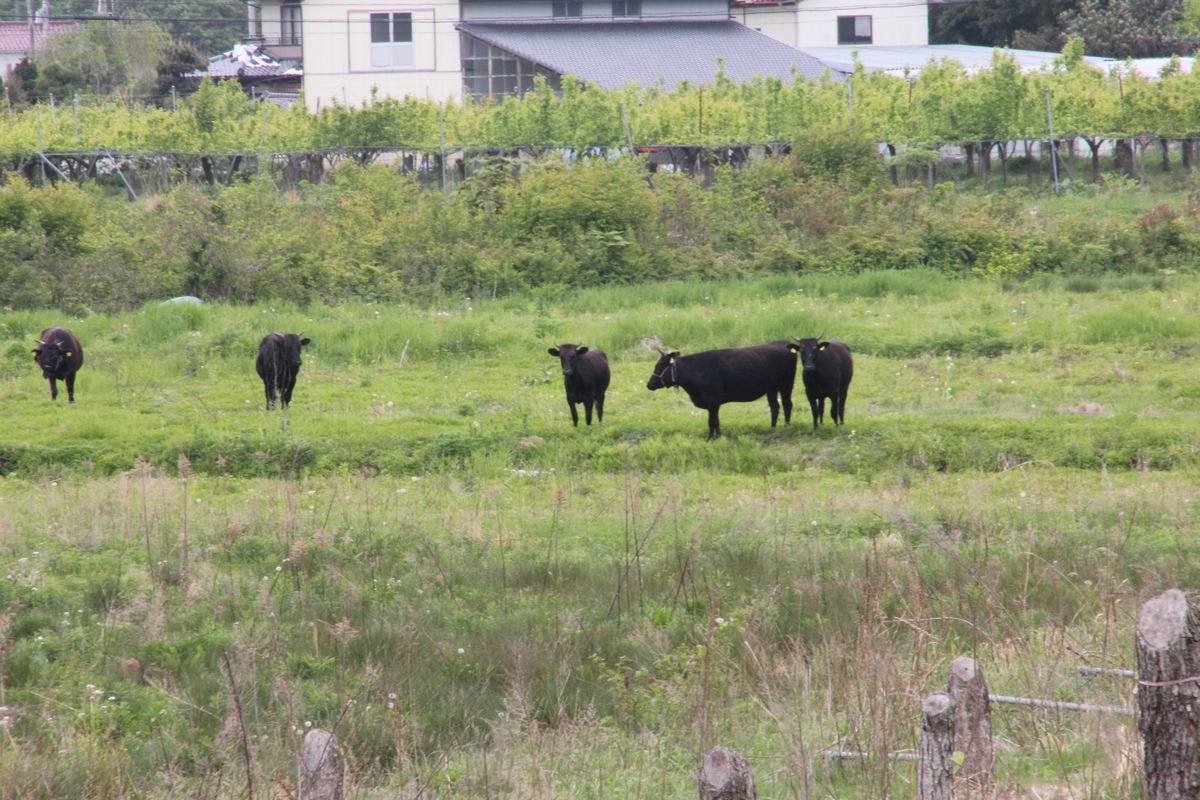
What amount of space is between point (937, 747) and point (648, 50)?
50755 mm

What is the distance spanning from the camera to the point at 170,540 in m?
10.4

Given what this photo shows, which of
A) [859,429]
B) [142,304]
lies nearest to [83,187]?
[142,304]

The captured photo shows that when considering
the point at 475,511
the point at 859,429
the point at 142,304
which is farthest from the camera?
the point at 142,304

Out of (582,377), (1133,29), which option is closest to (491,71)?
(1133,29)

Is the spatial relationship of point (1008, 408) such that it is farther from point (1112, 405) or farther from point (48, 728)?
point (48, 728)

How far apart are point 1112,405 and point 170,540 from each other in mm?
10872

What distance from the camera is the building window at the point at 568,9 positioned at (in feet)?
186

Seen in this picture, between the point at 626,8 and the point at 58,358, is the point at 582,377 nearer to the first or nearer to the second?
the point at 58,358

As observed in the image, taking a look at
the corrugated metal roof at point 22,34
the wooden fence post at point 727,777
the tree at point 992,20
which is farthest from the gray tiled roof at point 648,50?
the wooden fence post at point 727,777

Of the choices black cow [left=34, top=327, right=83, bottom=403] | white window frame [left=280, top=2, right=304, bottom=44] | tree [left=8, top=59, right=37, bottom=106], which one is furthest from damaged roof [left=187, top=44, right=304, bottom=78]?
black cow [left=34, top=327, right=83, bottom=403]

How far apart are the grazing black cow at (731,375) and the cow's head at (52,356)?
808 cm

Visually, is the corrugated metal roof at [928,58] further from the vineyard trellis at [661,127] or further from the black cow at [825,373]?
the black cow at [825,373]

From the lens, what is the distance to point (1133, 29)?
5588 centimetres

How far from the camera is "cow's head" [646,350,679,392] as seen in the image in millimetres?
16125
